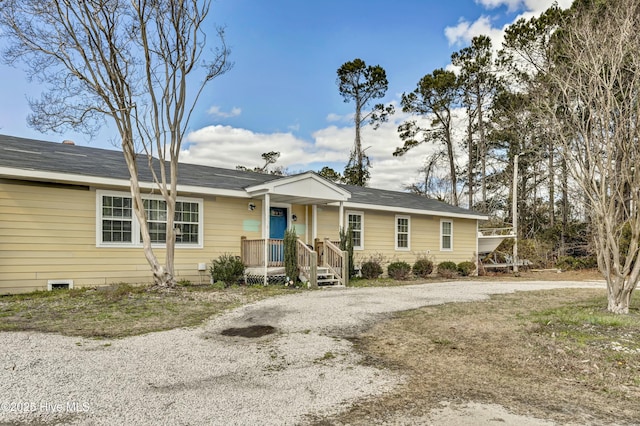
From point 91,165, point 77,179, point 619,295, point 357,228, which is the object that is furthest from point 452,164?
point 77,179

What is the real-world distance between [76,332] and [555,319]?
732 centimetres

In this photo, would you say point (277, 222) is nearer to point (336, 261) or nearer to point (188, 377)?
point (336, 261)

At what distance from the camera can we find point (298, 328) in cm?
680

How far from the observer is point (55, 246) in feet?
33.6

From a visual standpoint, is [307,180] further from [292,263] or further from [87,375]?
[87,375]

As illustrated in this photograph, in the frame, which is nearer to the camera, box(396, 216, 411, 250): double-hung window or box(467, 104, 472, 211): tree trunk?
box(396, 216, 411, 250): double-hung window

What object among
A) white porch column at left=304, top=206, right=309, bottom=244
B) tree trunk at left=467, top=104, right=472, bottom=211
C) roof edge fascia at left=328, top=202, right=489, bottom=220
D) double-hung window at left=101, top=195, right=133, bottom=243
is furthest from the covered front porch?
tree trunk at left=467, top=104, right=472, bottom=211

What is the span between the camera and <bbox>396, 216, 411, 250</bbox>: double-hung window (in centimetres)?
1739

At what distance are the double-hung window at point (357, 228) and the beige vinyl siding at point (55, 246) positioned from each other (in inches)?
254

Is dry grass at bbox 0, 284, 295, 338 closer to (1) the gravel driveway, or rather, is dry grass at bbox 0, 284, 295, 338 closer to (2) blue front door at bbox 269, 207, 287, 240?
(1) the gravel driveway

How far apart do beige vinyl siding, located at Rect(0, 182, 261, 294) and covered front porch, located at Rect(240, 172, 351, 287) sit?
220 cm

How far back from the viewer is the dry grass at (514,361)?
12.5 feet

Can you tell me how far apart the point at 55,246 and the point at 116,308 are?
11.1ft

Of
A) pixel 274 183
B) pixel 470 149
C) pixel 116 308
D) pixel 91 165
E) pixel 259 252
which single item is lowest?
pixel 116 308
